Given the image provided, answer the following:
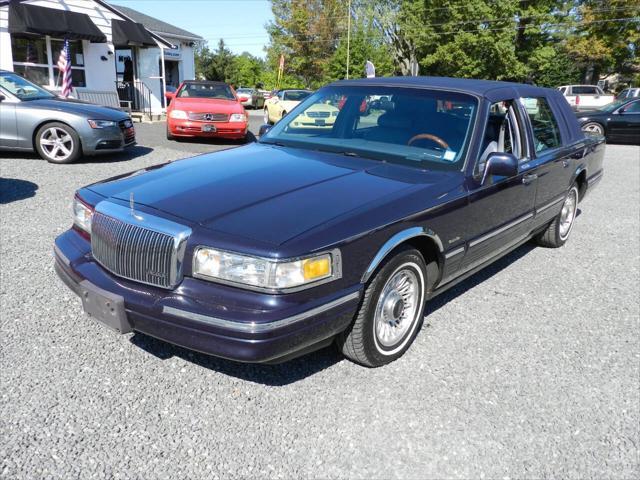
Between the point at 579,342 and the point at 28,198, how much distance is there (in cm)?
626

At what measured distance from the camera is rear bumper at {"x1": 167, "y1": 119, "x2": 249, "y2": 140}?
11.8m

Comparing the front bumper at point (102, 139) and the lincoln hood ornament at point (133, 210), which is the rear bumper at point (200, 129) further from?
the lincoln hood ornament at point (133, 210)

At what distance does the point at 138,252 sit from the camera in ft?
8.79

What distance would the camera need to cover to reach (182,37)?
25344 millimetres

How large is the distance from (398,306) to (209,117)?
969cm

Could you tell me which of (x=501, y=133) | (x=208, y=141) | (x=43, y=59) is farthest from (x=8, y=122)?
(x=43, y=59)

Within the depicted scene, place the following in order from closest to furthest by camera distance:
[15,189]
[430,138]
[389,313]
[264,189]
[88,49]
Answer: [264,189], [389,313], [430,138], [15,189], [88,49]

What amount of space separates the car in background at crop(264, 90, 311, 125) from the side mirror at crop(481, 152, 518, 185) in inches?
610

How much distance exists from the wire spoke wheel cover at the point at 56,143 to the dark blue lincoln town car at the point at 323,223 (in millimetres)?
5834

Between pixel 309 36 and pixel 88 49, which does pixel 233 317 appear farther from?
pixel 309 36

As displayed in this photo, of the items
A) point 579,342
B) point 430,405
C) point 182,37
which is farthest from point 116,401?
point 182,37

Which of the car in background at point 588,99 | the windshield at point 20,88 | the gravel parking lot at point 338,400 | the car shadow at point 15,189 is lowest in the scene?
the gravel parking lot at point 338,400

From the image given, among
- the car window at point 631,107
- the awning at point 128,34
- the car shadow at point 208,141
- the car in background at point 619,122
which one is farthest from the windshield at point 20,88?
the car window at point 631,107

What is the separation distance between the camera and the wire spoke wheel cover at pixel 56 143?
884 cm
